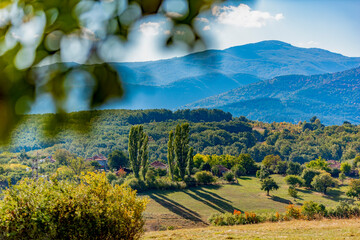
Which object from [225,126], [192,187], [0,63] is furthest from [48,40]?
[225,126]

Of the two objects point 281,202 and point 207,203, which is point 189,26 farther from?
point 281,202

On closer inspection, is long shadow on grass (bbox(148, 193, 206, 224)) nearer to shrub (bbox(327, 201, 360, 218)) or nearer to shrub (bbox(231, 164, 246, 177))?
shrub (bbox(327, 201, 360, 218))

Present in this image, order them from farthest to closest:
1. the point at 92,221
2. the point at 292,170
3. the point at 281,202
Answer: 1. the point at 292,170
2. the point at 281,202
3. the point at 92,221

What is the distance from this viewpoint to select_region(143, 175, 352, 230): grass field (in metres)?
29.4

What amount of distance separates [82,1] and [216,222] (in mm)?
25516

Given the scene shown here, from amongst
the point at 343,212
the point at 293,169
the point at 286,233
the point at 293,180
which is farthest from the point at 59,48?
the point at 293,169

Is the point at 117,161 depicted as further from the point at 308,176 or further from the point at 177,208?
the point at 308,176

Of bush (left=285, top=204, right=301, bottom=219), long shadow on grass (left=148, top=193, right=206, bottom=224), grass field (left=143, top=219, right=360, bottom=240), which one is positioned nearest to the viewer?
grass field (left=143, top=219, right=360, bottom=240)

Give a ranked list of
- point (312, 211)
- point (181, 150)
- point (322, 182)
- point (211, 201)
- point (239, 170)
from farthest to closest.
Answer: point (239, 170) → point (181, 150) → point (322, 182) → point (211, 201) → point (312, 211)

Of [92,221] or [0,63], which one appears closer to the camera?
[0,63]

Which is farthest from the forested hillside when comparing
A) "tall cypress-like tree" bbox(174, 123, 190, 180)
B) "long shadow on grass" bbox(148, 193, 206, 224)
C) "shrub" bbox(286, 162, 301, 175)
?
"long shadow on grass" bbox(148, 193, 206, 224)

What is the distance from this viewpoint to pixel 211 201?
37969 millimetres

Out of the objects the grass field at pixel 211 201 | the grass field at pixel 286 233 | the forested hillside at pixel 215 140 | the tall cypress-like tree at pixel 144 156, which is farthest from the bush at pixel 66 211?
the forested hillside at pixel 215 140

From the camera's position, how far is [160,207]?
3362cm
